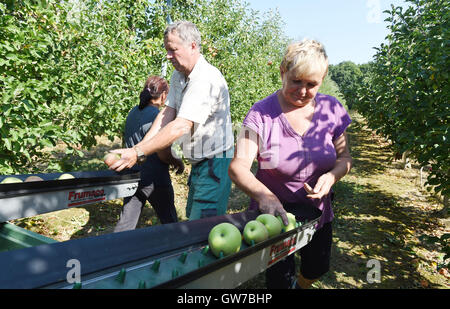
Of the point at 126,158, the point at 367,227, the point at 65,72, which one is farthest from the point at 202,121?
the point at 367,227

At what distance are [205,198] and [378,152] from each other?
15225mm

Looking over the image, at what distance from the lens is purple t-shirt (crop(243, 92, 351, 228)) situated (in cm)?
211

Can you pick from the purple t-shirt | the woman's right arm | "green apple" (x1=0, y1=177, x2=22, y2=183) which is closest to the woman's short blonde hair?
the purple t-shirt

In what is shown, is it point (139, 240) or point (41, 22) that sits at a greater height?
point (41, 22)

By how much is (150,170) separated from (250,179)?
2.04 metres

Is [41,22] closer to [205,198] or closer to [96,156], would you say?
[205,198]

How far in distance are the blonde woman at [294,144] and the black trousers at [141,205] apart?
6.01 ft

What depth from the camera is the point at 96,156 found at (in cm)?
977

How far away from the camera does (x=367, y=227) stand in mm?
6398

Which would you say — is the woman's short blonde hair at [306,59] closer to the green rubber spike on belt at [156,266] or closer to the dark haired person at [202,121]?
the dark haired person at [202,121]

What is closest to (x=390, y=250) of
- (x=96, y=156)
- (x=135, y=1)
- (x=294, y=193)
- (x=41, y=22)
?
(x=294, y=193)

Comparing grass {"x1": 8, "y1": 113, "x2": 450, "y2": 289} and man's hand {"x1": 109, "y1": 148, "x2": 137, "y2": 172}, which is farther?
grass {"x1": 8, "y1": 113, "x2": 450, "y2": 289}

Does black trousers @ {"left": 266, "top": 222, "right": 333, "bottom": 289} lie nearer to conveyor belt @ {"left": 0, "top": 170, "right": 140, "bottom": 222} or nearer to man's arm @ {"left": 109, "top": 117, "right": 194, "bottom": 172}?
man's arm @ {"left": 109, "top": 117, "right": 194, "bottom": 172}

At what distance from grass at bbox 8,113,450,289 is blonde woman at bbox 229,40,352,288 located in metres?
2.26
